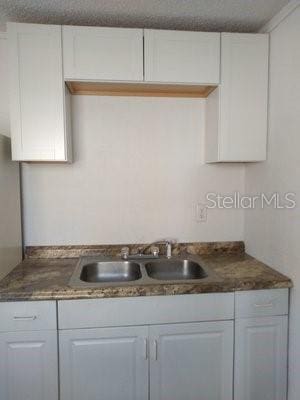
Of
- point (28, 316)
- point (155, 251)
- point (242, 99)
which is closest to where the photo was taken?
point (28, 316)

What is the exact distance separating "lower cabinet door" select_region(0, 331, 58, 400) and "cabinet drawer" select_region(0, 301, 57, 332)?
3cm

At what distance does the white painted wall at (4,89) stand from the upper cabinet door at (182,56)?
94 cm

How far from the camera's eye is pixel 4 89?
1997 mm

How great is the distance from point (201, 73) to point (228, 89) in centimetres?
19

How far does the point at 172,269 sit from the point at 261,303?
0.63 metres

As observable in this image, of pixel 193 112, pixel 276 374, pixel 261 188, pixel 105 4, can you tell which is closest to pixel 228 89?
pixel 193 112

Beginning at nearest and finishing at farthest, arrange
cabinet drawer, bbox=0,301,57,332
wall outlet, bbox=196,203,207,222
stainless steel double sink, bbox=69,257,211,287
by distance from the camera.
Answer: cabinet drawer, bbox=0,301,57,332 → stainless steel double sink, bbox=69,257,211,287 → wall outlet, bbox=196,203,207,222

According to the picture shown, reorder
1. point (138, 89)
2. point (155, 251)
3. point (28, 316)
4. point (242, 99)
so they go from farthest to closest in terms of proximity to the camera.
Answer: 1. point (155, 251)
2. point (138, 89)
3. point (242, 99)
4. point (28, 316)

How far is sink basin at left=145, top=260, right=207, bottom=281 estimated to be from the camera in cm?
204

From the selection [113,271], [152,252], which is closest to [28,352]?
[113,271]

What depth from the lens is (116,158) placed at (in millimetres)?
2117

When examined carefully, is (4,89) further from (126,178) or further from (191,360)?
(191,360)

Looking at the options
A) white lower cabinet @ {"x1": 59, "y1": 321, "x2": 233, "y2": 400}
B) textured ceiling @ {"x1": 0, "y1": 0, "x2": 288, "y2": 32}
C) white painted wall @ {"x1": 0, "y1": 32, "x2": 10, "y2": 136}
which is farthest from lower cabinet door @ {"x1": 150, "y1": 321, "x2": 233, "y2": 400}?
textured ceiling @ {"x1": 0, "y1": 0, "x2": 288, "y2": 32}

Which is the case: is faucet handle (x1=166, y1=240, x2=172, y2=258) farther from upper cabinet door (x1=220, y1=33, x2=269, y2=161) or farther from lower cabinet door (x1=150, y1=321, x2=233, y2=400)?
upper cabinet door (x1=220, y1=33, x2=269, y2=161)
